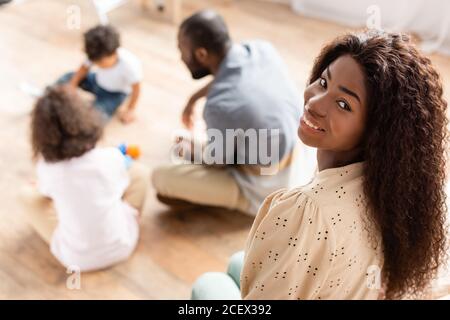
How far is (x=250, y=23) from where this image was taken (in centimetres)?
298

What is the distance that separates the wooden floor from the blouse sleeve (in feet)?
2.38

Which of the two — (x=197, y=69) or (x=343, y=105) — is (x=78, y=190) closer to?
(x=197, y=69)

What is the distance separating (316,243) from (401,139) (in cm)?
24

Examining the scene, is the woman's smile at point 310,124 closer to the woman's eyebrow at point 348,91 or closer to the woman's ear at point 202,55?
the woman's eyebrow at point 348,91

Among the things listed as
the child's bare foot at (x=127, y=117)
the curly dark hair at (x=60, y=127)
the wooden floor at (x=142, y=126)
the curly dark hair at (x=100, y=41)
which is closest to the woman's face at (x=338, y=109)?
the curly dark hair at (x=60, y=127)

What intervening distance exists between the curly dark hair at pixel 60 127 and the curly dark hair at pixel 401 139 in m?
0.79

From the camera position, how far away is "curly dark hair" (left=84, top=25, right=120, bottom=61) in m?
2.14

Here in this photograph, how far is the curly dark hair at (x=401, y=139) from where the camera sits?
2.94ft

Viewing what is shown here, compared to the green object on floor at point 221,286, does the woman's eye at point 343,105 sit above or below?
above

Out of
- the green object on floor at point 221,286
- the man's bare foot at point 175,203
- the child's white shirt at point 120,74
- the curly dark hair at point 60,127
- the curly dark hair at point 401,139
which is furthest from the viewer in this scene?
the child's white shirt at point 120,74

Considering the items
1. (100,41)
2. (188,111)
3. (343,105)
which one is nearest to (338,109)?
(343,105)

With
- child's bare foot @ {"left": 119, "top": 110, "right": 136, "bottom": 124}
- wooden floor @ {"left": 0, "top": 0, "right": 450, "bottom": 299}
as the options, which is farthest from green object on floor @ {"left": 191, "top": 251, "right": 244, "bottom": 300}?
child's bare foot @ {"left": 119, "top": 110, "right": 136, "bottom": 124}
